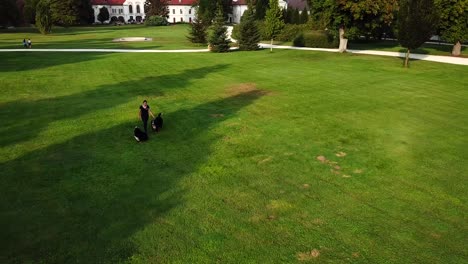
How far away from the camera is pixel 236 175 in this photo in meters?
11.2

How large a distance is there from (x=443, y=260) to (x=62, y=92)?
69.3 feet

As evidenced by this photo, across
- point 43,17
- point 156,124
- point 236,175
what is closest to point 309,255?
point 236,175

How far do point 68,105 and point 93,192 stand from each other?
10317 mm

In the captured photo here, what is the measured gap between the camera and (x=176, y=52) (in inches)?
1572

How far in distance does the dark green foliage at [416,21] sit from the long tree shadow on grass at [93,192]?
2026 cm

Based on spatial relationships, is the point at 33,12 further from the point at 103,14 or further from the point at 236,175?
the point at 236,175

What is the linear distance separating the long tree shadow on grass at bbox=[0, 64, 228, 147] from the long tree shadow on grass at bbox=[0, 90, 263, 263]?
2.81 metres

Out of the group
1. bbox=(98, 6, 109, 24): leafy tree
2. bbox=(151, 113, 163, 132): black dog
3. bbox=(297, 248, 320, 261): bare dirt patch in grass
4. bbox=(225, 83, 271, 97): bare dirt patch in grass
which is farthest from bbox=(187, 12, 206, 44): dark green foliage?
bbox=(98, 6, 109, 24): leafy tree

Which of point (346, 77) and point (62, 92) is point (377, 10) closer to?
point (346, 77)

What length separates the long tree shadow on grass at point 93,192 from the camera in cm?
791

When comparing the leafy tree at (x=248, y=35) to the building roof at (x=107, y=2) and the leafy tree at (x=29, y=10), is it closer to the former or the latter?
the leafy tree at (x=29, y=10)

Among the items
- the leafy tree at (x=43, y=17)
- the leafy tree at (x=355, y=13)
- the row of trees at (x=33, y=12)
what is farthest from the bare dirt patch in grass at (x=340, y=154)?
the row of trees at (x=33, y=12)

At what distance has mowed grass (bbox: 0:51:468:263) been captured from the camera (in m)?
7.95

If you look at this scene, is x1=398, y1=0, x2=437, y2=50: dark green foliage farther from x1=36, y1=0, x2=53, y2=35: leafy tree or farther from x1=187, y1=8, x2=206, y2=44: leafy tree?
x1=36, y1=0, x2=53, y2=35: leafy tree
